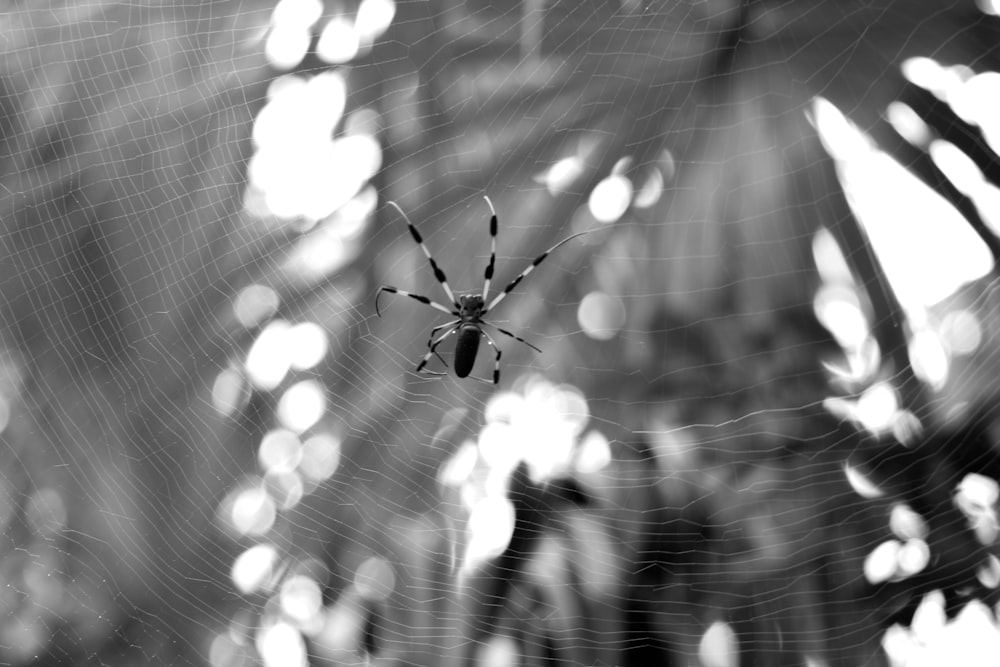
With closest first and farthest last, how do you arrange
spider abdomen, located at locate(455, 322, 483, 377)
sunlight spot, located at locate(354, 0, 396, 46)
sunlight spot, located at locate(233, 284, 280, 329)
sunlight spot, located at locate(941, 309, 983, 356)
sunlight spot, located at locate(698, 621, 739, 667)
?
sunlight spot, located at locate(941, 309, 983, 356) → sunlight spot, located at locate(698, 621, 739, 667) → spider abdomen, located at locate(455, 322, 483, 377) → sunlight spot, located at locate(354, 0, 396, 46) → sunlight spot, located at locate(233, 284, 280, 329)

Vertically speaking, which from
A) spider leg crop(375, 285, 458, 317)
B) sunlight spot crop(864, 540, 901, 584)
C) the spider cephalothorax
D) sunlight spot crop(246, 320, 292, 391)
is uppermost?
spider leg crop(375, 285, 458, 317)

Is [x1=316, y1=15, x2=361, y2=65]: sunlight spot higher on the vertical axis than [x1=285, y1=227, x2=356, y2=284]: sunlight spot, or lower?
higher

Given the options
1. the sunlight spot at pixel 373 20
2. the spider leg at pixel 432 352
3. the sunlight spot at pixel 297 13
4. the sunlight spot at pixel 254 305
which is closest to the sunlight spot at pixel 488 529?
the spider leg at pixel 432 352

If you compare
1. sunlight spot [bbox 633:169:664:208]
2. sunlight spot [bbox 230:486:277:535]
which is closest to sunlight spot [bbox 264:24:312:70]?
sunlight spot [bbox 633:169:664:208]

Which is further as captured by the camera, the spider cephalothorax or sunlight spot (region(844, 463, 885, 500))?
the spider cephalothorax

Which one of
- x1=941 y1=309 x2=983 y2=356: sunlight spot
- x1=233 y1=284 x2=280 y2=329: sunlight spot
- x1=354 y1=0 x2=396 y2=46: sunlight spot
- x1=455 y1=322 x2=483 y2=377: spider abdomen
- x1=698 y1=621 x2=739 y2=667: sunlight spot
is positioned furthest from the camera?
x1=233 y1=284 x2=280 y2=329: sunlight spot

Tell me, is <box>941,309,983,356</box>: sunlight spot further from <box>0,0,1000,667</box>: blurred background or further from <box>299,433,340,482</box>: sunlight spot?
<box>299,433,340,482</box>: sunlight spot
